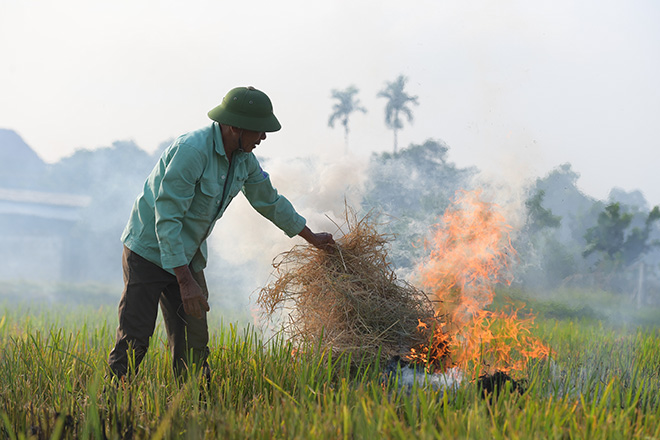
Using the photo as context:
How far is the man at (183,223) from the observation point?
3.60 meters

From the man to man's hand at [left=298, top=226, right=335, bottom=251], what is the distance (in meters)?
0.60

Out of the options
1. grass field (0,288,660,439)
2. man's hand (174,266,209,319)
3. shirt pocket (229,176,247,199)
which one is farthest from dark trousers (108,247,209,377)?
shirt pocket (229,176,247,199)

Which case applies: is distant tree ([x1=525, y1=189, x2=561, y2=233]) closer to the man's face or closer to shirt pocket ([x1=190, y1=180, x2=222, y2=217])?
the man's face

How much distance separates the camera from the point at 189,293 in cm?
357

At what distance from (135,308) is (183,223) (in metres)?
0.63

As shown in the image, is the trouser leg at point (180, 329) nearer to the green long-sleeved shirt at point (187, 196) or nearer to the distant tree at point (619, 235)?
the green long-sleeved shirt at point (187, 196)

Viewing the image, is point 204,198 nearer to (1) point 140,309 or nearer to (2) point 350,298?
(1) point 140,309

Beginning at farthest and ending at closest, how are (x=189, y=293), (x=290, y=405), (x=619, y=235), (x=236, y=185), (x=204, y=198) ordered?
(x=619, y=235)
(x=236, y=185)
(x=204, y=198)
(x=189, y=293)
(x=290, y=405)

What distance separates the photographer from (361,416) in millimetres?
2377

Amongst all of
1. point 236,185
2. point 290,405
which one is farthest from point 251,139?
point 290,405

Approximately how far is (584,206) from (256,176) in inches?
739

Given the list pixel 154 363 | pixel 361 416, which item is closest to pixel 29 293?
pixel 154 363

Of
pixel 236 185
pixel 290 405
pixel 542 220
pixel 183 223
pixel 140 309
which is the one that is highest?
pixel 542 220

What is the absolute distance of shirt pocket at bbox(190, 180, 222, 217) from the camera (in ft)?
12.4
